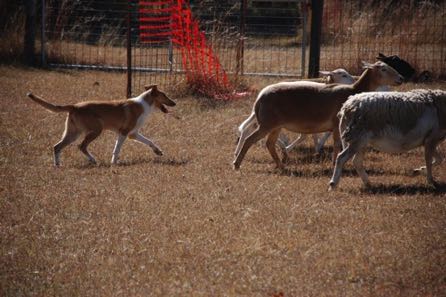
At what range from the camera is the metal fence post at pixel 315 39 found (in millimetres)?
14938

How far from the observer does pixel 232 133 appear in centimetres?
1218

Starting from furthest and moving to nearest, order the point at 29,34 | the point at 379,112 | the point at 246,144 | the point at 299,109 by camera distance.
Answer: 1. the point at 29,34
2. the point at 246,144
3. the point at 299,109
4. the point at 379,112

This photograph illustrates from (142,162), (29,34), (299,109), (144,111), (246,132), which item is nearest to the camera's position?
(299,109)

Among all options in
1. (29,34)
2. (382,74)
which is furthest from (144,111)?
(29,34)

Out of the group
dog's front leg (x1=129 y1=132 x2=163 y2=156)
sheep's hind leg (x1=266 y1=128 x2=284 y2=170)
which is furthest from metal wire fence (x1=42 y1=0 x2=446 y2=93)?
sheep's hind leg (x1=266 y1=128 x2=284 y2=170)

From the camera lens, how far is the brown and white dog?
34.1 feet

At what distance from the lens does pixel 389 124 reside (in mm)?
8570

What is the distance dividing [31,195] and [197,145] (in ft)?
11.5

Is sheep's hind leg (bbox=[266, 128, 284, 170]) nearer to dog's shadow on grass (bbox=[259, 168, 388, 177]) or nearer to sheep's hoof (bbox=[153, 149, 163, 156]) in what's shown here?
dog's shadow on grass (bbox=[259, 168, 388, 177])

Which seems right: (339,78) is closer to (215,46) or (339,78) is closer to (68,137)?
(68,137)

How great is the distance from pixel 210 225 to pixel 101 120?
3.73m

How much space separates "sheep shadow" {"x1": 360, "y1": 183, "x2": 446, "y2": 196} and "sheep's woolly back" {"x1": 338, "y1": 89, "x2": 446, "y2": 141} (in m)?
0.65

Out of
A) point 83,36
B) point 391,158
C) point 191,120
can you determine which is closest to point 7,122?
point 191,120

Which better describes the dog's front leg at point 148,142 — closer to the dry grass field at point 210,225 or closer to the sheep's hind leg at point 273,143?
the dry grass field at point 210,225
